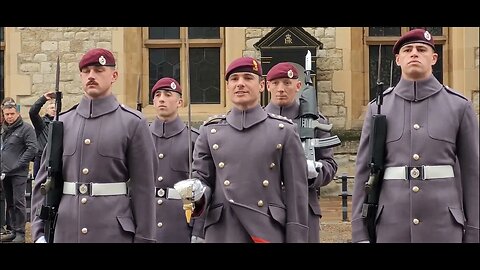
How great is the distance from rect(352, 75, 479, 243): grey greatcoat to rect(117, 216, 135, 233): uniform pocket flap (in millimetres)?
1216

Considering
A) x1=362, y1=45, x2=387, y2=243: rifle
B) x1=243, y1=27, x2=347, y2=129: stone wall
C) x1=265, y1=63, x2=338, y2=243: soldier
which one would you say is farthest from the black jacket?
x1=362, y1=45, x2=387, y2=243: rifle

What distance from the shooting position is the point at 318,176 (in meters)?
6.02

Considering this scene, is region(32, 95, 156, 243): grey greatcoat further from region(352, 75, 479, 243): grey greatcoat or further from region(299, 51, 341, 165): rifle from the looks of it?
region(299, 51, 341, 165): rifle

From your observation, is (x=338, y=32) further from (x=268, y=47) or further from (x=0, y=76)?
(x=0, y=76)

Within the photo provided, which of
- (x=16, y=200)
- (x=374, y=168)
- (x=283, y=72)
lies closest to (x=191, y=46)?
(x=16, y=200)

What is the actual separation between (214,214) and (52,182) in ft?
2.97

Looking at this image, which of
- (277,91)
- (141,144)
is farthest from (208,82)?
(141,144)

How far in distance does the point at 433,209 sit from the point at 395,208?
20 cm

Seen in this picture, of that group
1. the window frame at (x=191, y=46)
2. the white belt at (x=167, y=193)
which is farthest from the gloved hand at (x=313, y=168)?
the window frame at (x=191, y=46)

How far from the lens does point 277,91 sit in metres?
6.43

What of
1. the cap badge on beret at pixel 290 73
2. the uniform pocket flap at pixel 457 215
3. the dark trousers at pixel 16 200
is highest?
the cap badge on beret at pixel 290 73

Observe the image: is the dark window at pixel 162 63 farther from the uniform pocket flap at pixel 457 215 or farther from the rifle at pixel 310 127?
the uniform pocket flap at pixel 457 215

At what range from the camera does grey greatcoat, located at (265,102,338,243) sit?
6118mm

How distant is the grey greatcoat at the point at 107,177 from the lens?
4.68m
